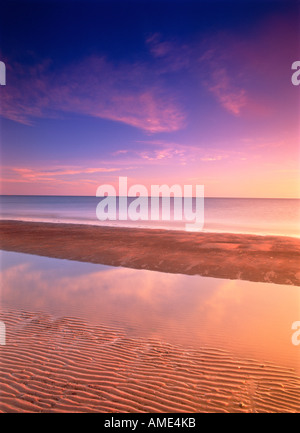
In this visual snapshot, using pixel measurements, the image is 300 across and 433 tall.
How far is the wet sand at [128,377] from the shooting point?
13.3ft

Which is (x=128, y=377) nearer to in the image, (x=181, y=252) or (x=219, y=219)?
(x=181, y=252)

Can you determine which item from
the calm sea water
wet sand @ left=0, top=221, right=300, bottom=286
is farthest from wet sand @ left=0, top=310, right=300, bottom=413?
the calm sea water

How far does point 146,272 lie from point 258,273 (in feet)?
16.2

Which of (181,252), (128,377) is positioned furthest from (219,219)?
(128,377)

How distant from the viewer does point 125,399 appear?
13.6 feet

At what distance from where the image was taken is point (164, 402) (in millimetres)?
4109

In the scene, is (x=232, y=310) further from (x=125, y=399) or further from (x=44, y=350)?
(x=44, y=350)

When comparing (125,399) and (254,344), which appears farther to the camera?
(254,344)

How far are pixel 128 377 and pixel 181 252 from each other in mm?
11382

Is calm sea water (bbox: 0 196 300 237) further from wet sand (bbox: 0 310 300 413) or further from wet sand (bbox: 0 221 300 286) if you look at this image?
wet sand (bbox: 0 310 300 413)

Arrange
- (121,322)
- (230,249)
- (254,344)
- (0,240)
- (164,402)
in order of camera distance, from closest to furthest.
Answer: (164,402) → (254,344) → (121,322) → (230,249) → (0,240)

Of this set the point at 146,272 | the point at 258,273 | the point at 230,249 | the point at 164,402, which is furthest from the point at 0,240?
the point at 164,402

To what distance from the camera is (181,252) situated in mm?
15812
